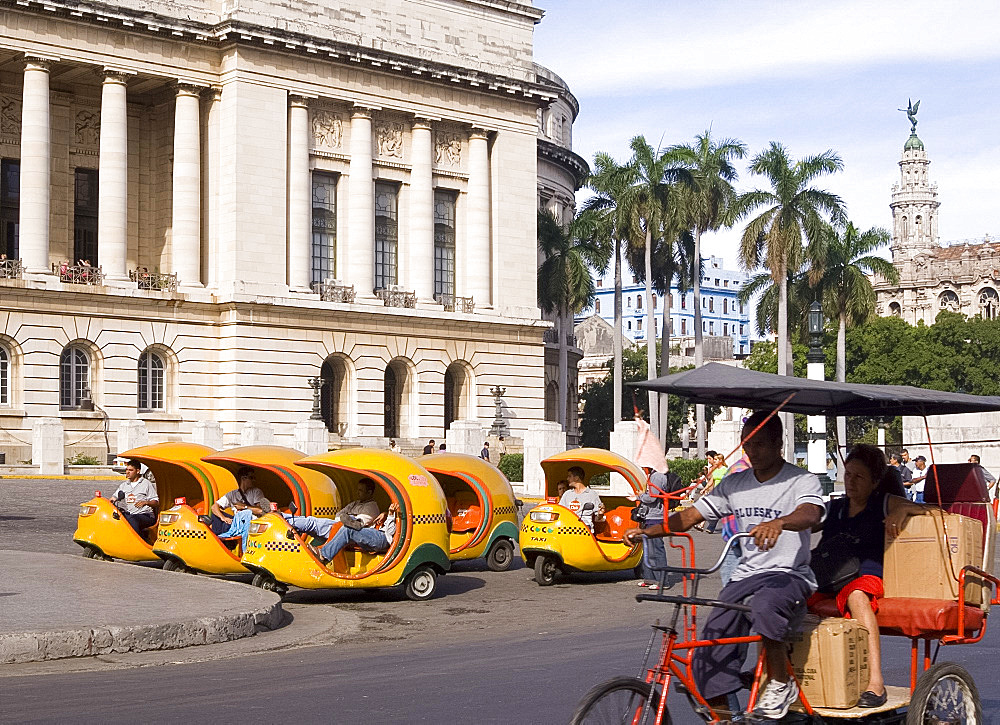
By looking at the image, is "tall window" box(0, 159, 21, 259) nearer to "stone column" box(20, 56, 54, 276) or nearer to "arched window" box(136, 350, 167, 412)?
"stone column" box(20, 56, 54, 276)

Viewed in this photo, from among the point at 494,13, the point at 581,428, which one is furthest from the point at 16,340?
the point at 581,428

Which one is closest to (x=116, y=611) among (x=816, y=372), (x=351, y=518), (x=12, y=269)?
(x=351, y=518)

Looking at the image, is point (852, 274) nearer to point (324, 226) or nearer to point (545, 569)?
point (324, 226)

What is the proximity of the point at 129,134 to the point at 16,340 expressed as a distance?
10012mm

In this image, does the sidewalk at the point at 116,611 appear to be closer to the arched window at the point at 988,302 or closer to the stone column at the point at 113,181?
the stone column at the point at 113,181

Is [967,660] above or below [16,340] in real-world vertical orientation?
below

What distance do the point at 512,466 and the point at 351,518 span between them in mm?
31132

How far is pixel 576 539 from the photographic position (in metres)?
20.2

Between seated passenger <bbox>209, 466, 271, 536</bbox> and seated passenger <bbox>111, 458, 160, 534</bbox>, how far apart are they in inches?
62.6

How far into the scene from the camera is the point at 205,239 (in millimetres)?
52188

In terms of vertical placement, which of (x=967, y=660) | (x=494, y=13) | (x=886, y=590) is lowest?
(x=967, y=660)

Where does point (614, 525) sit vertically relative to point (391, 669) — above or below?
above

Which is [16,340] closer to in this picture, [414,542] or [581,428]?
[414,542]

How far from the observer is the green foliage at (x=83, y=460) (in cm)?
4512
